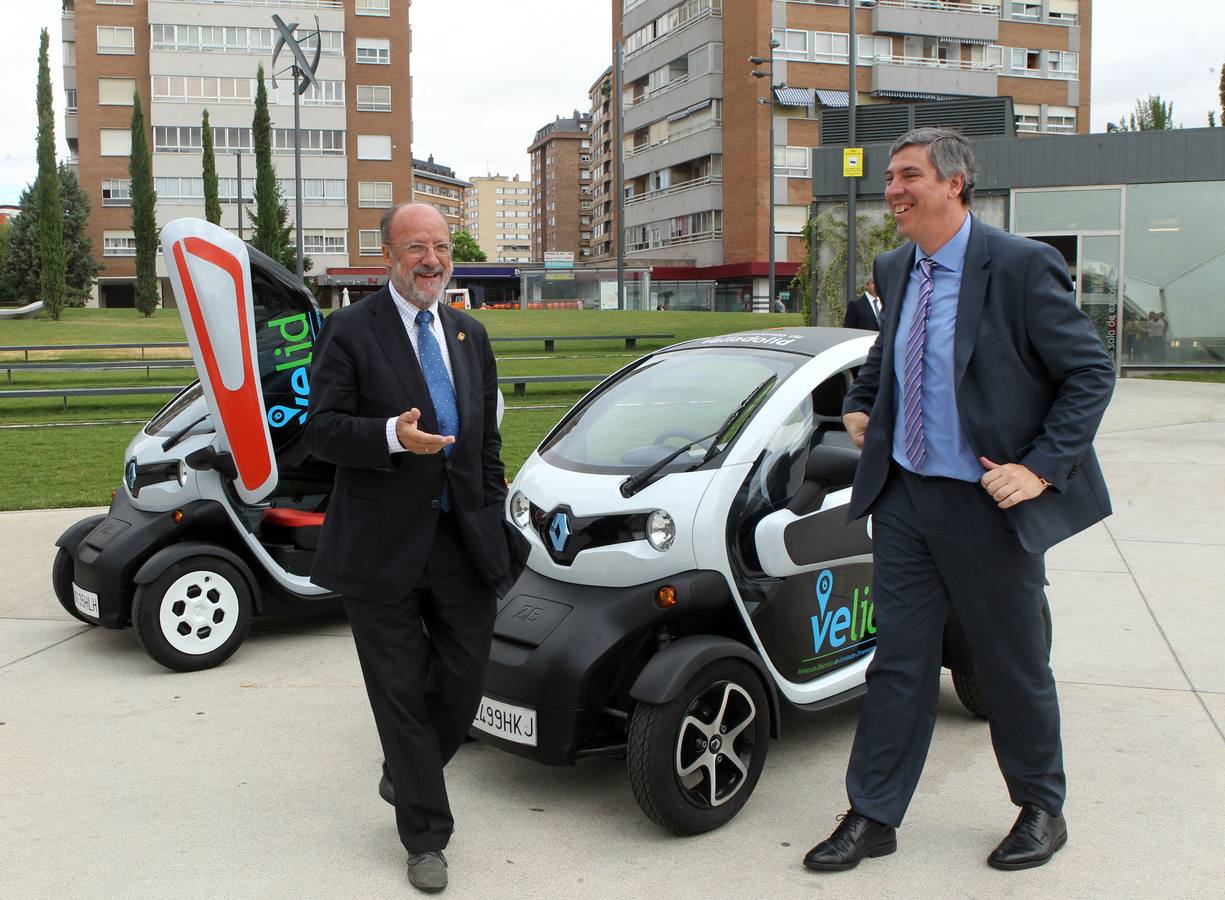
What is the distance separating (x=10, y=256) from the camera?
60.2m

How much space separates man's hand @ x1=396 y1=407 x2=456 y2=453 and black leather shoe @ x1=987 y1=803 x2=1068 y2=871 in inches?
75.4

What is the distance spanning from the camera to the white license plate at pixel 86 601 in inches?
209

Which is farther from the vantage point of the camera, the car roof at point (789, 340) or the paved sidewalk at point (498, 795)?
the car roof at point (789, 340)

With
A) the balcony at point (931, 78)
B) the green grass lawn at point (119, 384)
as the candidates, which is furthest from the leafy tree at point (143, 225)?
the balcony at point (931, 78)

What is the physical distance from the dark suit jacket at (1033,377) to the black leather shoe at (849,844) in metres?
0.92

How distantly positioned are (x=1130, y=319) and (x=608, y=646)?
20285 millimetres

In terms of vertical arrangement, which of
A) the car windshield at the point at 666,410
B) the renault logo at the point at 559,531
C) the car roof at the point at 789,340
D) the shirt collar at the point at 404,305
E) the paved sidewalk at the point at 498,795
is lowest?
the paved sidewalk at the point at 498,795

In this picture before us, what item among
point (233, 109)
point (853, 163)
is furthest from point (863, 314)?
point (233, 109)

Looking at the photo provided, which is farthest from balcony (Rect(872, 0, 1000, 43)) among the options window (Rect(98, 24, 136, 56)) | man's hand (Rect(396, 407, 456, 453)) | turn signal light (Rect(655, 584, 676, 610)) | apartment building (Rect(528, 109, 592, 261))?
apartment building (Rect(528, 109, 592, 261))

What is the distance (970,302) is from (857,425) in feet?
1.67

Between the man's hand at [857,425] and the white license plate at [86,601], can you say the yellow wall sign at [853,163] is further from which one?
the man's hand at [857,425]

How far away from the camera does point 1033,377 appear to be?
313 cm

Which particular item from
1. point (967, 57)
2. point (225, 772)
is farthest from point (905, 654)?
point (967, 57)

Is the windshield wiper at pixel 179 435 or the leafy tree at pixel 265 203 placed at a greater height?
the leafy tree at pixel 265 203
